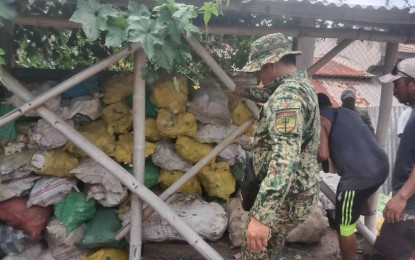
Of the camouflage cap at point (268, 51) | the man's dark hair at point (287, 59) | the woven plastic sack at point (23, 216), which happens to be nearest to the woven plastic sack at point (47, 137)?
the woven plastic sack at point (23, 216)

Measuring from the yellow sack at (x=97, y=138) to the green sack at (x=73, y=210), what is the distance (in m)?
0.37

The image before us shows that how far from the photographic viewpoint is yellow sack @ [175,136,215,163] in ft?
11.3

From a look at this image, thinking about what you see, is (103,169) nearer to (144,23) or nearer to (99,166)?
(99,166)

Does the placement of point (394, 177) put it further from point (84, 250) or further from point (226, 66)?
point (84, 250)

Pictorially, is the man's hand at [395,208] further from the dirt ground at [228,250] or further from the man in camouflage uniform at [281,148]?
the dirt ground at [228,250]

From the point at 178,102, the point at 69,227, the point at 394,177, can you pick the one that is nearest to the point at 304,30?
the point at 178,102

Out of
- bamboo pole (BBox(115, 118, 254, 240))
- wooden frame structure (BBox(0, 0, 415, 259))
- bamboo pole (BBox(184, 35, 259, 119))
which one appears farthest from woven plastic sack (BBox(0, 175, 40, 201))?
bamboo pole (BBox(184, 35, 259, 119))

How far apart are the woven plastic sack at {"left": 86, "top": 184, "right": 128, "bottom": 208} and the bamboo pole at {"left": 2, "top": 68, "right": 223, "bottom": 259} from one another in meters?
0.55

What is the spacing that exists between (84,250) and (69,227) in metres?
0.27

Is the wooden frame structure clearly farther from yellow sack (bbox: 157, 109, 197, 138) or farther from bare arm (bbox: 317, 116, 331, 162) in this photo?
bare arm (bbox: 317, 116, 331, 162)

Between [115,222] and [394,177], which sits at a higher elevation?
[394,177]

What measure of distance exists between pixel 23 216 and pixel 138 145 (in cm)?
120

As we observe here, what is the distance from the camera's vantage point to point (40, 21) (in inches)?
113

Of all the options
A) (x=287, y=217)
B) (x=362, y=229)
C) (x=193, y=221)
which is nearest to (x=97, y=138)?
(x=193, y=221)
